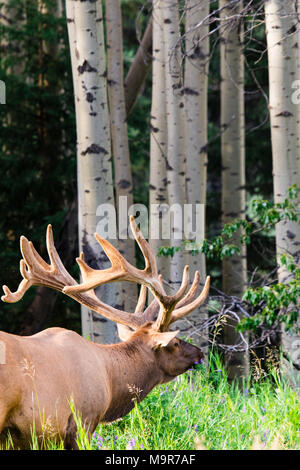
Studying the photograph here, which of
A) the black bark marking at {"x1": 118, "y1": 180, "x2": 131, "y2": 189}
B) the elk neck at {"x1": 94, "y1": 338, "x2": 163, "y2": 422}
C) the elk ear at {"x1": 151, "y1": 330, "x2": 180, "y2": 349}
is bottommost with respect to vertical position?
the elk neck at {"x1": 94, "y1": 338, "x2": 163, "y2": 422}

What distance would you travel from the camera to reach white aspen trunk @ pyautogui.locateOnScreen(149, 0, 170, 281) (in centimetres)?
840

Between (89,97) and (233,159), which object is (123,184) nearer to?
(233,159)

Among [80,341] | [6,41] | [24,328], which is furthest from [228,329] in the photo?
[80,341]

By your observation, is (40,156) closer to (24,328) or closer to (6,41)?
(6,41)

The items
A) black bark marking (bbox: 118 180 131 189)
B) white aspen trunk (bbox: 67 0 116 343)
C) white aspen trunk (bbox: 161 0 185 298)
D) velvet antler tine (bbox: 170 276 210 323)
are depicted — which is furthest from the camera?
black bark marking (bbox: 118 180 131 189)

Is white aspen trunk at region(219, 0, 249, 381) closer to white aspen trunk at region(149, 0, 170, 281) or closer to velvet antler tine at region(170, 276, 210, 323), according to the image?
white aspen trunk at region(149, 0, 170, 281)

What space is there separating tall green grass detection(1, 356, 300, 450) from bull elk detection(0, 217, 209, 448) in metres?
0.10

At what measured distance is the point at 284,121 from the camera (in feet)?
20.7

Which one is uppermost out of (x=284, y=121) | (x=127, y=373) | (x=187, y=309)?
(x=284, y=121)

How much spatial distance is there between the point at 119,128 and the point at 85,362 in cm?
592

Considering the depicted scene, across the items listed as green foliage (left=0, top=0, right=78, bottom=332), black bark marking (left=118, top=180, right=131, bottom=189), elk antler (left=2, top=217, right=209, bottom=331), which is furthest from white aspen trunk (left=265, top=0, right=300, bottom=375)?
green foliage (left=0, top=0, right=78, bottom=332)

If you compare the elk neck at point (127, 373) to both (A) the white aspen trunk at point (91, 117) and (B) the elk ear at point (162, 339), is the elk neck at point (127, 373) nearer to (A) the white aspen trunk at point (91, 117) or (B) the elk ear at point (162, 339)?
(B) the elk ear at point (162, 339)

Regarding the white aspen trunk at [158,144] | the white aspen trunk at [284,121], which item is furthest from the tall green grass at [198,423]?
the white aspen trunk at [158,144]

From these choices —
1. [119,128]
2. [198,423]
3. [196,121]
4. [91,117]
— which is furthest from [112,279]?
[119,128]
